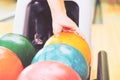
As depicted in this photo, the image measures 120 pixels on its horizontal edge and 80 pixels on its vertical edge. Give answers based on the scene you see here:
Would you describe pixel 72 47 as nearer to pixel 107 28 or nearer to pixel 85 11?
pixel 85 11

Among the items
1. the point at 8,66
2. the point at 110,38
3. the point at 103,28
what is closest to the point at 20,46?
the point at 8,66

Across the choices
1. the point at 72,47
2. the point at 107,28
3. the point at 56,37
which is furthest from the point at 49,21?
the point at 107,28

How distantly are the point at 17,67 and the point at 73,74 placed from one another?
0.56ft

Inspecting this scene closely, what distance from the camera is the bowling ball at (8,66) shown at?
73 centimetres

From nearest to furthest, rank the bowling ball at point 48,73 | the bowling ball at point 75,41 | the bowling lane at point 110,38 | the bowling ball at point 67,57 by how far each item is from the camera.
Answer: the bowling ball at point 48,73 → the bowling ball at point 67,57 → the bowling ball at point 75,41 → the bowling lane at point 110,38

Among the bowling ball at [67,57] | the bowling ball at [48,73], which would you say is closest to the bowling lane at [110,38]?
the bowling ball at [67,57]

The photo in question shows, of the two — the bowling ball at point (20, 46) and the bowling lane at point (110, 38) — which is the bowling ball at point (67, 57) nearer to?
the bowling ball at point (20, 46)

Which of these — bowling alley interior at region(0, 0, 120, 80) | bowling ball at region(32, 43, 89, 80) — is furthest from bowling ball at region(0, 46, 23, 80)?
bowling alley interior at region(0, 0, 120, 80)

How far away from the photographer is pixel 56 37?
0.96 m

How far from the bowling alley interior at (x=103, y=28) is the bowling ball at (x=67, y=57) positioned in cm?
59

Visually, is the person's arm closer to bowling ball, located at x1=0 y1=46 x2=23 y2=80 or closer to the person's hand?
the person's hand

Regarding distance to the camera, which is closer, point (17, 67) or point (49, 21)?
point (17, 67)

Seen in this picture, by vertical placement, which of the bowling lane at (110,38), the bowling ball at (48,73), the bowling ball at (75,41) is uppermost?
the bowling ball at (48,73)

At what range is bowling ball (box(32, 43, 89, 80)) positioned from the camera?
795 mm
